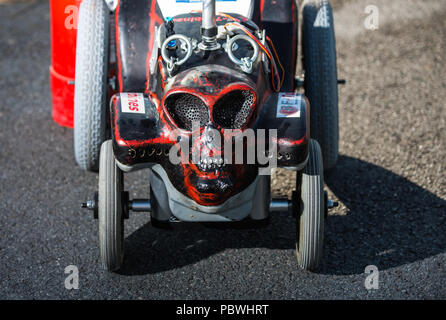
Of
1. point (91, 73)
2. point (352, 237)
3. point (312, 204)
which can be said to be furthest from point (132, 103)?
point (352, 237)

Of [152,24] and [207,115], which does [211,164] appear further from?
[152,24]

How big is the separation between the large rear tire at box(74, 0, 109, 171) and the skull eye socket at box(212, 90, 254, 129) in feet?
3.70

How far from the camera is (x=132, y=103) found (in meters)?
2.95

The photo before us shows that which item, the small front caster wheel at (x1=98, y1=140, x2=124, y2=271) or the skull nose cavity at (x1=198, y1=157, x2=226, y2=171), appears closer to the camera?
the skull nose cavity at (x1=198, y1=157, x2=226, y2=171)

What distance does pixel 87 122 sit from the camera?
12.2ft

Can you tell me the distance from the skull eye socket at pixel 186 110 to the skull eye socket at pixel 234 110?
6cm

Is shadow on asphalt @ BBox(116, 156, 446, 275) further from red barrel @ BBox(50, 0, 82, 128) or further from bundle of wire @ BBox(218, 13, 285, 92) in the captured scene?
red barrel @ BBox(50, 0, 82, 128)

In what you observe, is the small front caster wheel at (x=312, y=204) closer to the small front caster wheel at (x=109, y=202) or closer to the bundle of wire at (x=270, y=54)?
the bundle of wire at (x=270, y=54)

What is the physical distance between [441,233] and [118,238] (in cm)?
183

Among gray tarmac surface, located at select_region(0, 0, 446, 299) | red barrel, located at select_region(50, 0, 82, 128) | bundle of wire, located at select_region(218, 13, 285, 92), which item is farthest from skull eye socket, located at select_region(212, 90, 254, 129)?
red barrel, located at select_region(50, 0, 82, 128)

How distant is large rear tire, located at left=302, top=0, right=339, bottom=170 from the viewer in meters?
3.69

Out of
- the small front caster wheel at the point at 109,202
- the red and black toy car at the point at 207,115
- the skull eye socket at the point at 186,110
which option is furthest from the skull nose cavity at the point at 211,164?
the small front caster wheel at the point at 109,202

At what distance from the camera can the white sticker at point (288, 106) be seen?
2.92 m

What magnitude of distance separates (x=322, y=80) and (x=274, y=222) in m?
0.87
